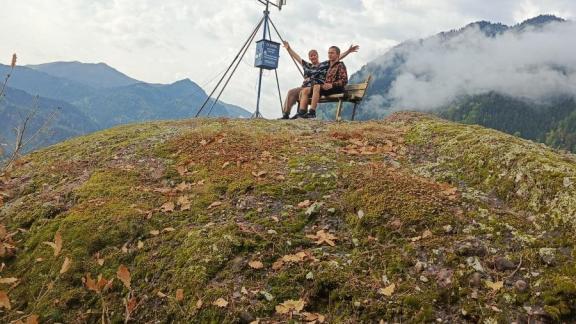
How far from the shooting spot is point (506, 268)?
5.10 metres

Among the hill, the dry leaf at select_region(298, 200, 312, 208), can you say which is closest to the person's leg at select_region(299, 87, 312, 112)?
the hill

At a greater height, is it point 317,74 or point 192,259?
point 317,74

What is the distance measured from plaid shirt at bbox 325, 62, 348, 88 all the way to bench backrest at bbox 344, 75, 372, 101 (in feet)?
0.91

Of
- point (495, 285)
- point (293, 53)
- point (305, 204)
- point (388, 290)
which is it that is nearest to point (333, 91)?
point (293, 53)

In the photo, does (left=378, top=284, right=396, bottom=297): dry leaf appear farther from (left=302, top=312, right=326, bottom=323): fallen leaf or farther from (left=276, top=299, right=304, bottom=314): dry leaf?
(left=276, top=299, right=304, bottom=314): dry leaf

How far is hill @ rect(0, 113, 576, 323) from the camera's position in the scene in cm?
489

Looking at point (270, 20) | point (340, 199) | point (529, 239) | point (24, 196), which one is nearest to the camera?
point (529, 239)

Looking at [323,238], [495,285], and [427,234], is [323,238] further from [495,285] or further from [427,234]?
Answer: [495,285]

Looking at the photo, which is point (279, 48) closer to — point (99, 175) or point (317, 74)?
point (317, 74)

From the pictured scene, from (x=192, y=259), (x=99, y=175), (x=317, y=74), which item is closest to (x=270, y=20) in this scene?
(x=317, y=74)

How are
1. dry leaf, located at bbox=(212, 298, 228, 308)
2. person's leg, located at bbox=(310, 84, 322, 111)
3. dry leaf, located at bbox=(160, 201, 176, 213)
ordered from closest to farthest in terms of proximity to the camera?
dry leaf, located at bbox=(212, 298, 228, 308), dry leaf, located at bbox=(160, 201, 176, 213), person's leg, located at bbox=(310, 84, 322, 111)

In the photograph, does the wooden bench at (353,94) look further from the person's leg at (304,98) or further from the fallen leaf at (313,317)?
the fallen leaf at (313,317)

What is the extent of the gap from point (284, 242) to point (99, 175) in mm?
4844

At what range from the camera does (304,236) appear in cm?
624
